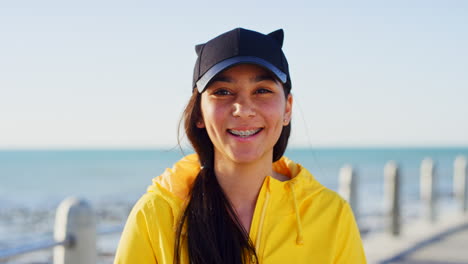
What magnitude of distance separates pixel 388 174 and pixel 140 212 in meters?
8.08

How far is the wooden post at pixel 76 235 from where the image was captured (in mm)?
4039

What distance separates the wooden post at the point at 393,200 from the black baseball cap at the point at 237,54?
7.61 meters

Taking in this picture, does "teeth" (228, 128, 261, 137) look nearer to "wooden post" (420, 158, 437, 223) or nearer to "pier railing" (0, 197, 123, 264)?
"pier railing" (0, 197, 123, 264)

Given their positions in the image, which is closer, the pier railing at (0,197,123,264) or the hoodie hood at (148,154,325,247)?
the hoodie hood at (148,154,325,247)

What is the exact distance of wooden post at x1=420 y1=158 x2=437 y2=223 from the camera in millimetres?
11125

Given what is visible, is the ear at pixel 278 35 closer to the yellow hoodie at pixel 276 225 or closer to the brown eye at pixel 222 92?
the brown eye at pixel 222 92

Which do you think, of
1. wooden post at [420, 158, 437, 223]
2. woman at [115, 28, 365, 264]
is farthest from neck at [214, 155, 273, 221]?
wooden post at [420, 158, 437, 223]

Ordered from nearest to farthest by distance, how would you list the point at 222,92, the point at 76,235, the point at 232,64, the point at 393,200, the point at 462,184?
the point at 232,64 < the point at 222,92 < the point at 76,235 < the point at 393,200 < the point at 462,184

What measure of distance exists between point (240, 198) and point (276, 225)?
0.75 ft

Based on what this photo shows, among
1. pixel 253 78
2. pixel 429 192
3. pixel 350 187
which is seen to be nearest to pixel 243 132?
pixel 253 78

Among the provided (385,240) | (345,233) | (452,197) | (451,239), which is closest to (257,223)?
(345,233)

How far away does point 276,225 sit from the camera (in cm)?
232

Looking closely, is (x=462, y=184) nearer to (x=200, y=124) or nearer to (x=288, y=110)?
(x=288, y=110)

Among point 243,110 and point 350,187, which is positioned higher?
point 243,110
